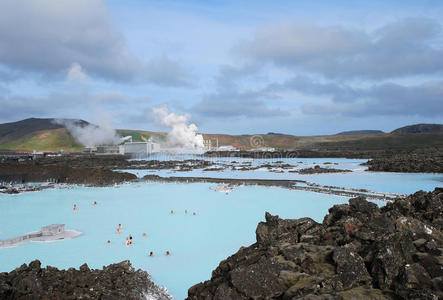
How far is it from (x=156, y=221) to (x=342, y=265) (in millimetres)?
11966

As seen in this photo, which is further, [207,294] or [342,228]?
[342,228]

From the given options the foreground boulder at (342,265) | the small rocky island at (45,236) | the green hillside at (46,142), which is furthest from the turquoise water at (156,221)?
the green hillside at (46,142)

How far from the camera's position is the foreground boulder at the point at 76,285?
6070 millimetres

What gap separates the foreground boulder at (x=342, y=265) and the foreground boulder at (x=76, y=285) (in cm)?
201

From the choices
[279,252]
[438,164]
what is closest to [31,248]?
[279,252]

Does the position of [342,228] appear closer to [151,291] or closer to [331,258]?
[331,258]

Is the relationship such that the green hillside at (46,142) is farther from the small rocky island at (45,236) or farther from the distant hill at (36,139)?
the small rocky island at (45,236)

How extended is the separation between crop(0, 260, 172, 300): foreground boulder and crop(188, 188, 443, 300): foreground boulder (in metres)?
2.01

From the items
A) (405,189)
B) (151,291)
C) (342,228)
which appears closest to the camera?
(342,228)

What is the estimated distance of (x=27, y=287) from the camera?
621cm

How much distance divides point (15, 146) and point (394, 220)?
133 m

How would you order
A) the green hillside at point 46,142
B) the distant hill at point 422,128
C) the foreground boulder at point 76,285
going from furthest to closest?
the distant hill at point 422,128 < the green hillside at point 46,142 < the foreground boulder at point 76,285

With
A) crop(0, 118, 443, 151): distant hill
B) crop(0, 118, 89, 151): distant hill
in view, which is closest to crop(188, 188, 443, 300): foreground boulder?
crop(0, 118, 443, 151): distant hill

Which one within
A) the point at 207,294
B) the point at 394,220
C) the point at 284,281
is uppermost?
the point at 394,220
